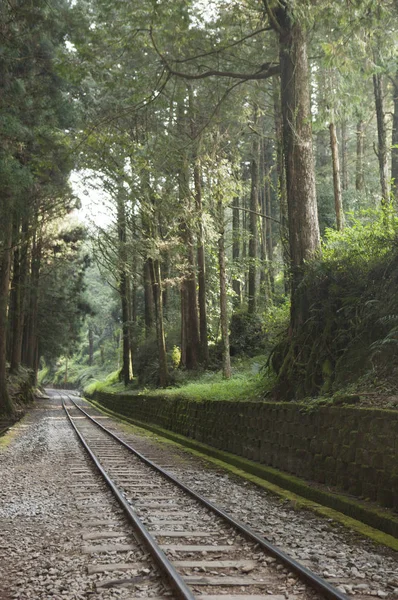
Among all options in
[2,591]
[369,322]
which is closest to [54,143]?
[369,322]

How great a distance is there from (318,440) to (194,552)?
10.8 ft

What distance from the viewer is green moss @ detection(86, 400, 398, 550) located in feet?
20.7

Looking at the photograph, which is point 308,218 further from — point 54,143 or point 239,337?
point 239,337

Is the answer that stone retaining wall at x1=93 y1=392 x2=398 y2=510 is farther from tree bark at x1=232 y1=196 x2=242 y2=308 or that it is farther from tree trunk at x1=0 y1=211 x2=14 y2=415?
tree bark at x1=232 y1=196 x2=242 y2=308

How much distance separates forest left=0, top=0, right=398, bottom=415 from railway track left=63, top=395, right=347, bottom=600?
10.1 ft

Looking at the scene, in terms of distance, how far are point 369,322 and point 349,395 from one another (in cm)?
203

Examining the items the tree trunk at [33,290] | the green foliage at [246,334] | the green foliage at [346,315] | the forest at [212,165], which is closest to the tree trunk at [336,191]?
the forest at [212,165]

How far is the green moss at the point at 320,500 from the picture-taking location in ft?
20.7

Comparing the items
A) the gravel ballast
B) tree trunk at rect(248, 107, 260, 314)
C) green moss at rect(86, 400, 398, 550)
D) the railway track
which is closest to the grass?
green moss at rect(86, 400, 398, 550)

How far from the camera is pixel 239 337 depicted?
83.8ft

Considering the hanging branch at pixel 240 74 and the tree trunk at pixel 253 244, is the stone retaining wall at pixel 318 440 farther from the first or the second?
the tree trunk at pixel 253 244

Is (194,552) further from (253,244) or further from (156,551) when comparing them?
(253,244)

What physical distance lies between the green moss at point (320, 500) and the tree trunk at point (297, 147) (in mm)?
3238

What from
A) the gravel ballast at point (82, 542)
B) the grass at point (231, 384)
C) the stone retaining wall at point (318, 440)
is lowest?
the gravel ballast at point (82, 542)
